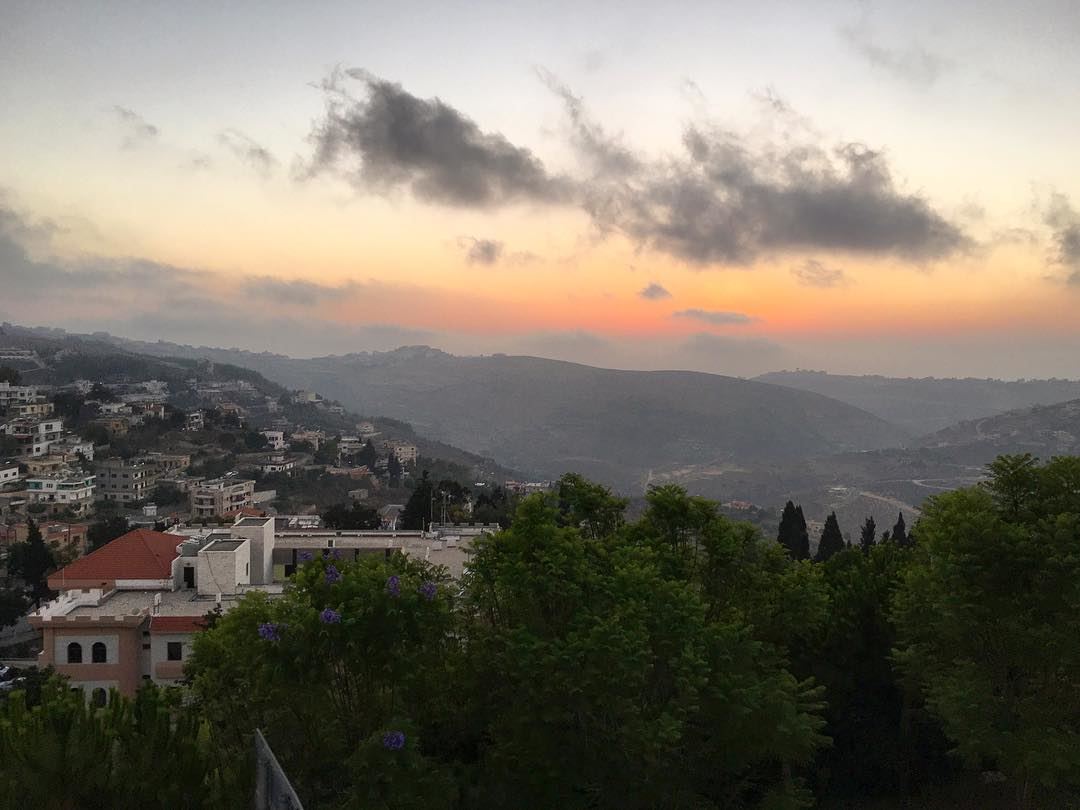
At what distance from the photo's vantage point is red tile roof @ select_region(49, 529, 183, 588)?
93.2 feet

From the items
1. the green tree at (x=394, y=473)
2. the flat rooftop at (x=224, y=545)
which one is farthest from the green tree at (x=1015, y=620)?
the green tree at (x=394, y=473)

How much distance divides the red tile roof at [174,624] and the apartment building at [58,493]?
170 ft

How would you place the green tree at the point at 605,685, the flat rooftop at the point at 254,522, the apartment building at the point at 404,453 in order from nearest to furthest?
the green tree at the point at 605,685 < the flat rooftop at the point at 254,522 < the apartment building at the point at 404,453

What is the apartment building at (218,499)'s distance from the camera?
7099cm

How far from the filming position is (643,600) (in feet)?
41.3

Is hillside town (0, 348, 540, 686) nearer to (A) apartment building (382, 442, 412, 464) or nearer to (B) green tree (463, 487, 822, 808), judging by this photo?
(A) apartment building (382, 442, 412, 464)

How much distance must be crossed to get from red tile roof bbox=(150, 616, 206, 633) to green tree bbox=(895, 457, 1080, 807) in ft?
65.3

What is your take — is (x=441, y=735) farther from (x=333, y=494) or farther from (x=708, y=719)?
(x=333, y=494)

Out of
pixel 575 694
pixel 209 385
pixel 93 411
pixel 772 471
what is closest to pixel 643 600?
pixel 575 694

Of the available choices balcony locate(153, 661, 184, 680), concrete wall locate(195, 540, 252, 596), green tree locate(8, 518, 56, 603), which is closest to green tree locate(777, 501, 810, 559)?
concrete wall locate(195, 540, 252, 596)

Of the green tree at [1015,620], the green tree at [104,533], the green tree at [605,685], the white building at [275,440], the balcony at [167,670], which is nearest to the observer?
the green tree at [605,685]

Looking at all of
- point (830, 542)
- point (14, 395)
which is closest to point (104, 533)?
point (830, 542)

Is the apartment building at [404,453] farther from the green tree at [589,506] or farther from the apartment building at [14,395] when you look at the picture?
the green tree at [589,506]

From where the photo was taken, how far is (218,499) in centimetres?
7100
